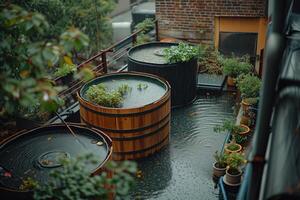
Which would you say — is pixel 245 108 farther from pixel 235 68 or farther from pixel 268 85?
pixel 268 85

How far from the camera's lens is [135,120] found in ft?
22.7

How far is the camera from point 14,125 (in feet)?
23.7

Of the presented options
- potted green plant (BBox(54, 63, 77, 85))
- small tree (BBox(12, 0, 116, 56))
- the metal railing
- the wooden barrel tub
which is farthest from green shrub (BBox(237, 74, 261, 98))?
small tree (BBox(12, 0, 116, 56))

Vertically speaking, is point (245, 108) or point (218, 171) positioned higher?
point (245, 108)

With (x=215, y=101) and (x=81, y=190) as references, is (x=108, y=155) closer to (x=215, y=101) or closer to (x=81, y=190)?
(x=81, y=190)

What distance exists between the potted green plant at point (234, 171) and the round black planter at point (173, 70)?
3272mm

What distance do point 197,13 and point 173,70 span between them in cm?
318

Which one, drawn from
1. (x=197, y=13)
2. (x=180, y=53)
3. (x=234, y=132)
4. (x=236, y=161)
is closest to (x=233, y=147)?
(x=234, y=132)

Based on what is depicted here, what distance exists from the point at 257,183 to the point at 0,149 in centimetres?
394

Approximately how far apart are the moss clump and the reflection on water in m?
1.31

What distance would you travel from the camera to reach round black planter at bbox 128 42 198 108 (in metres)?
8.93

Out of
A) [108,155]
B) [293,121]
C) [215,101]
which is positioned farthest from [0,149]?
[215,101]

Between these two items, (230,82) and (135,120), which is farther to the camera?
(230,82)

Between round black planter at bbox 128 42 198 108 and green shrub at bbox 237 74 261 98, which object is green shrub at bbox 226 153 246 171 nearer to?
green shrub at bbox 237 74 261 98
